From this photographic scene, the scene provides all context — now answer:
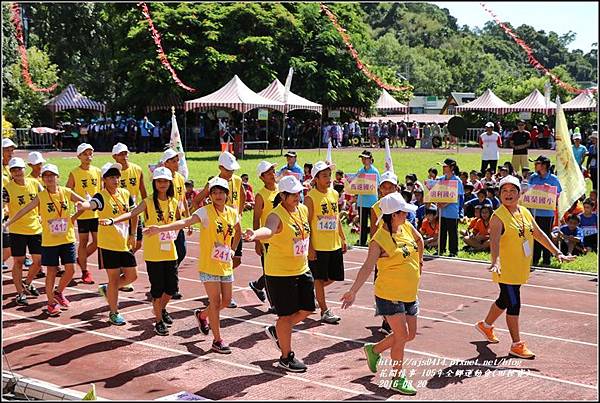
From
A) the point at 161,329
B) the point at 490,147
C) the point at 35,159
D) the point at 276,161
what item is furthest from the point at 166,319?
the point at 276,161

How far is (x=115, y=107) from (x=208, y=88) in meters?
6.72

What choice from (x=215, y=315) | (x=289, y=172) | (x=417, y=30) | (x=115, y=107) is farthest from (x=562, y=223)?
(x=417, y=30)

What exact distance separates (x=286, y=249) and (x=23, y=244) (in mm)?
5166

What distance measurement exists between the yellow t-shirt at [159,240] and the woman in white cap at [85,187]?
95.9 inches

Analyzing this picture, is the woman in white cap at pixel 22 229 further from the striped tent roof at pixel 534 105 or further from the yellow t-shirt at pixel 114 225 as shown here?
the striped tent roof at pixel 534 105

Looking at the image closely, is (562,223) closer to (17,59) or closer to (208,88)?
(208,88)

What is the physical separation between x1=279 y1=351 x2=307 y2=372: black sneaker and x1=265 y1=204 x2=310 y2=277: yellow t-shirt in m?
0.86

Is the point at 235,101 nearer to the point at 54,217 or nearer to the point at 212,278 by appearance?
the point at 54,217

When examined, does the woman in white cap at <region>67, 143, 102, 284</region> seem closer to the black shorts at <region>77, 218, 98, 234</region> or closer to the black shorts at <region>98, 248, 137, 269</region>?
the black shorts at <region>77, 218, 98, 234</region>

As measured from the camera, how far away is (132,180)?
472 inches

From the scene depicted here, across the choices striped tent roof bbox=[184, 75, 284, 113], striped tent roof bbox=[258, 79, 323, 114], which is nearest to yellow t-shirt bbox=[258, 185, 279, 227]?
striped tent roof bbox=[184, 75, 284, 113]

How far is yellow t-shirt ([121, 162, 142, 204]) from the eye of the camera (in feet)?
39.0

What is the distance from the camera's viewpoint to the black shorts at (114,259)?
9.89 metres

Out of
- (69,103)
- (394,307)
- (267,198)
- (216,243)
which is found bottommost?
(394,307)
